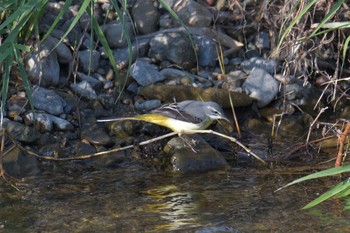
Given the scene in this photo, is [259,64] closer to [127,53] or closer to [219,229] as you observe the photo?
[127,53]

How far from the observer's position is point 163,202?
600 centimetres

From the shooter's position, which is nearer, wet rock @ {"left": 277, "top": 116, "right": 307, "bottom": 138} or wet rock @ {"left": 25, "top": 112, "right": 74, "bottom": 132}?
wet rock @ {"left": 25, "top": 112, "right": 74, "bottom": 132}

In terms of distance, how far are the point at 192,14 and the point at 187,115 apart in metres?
1.96

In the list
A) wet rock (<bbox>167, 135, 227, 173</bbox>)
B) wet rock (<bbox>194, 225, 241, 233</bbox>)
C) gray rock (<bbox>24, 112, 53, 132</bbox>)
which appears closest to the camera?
wet rock (<bbox>194, 225, 241, 233</bbox>)

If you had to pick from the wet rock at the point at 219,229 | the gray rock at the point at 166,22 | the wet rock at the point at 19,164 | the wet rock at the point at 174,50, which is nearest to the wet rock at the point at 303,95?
the wet rock at the point at 174,50

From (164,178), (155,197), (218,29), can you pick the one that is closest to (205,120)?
(164,178)

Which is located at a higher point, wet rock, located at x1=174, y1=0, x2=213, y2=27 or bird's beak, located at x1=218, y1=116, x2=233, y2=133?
wet rock, located at x1=174, y1=0, x2=213, y2=27

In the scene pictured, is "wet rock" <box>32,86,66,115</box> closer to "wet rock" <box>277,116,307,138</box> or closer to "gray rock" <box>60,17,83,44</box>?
"gray rock" <box>60,17,83,44</box>

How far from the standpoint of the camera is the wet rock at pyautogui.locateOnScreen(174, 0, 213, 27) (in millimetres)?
8789

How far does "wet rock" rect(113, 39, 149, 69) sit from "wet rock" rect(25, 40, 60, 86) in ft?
2.25

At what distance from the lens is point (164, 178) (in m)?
6.68

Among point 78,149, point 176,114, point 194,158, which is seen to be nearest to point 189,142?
point 194,158

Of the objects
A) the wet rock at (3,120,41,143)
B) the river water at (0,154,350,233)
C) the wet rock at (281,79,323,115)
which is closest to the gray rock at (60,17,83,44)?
the wet rock at (3,120,41,143)

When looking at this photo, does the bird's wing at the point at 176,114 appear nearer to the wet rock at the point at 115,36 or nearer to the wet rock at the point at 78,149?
the wet rock at the point at 78,149
